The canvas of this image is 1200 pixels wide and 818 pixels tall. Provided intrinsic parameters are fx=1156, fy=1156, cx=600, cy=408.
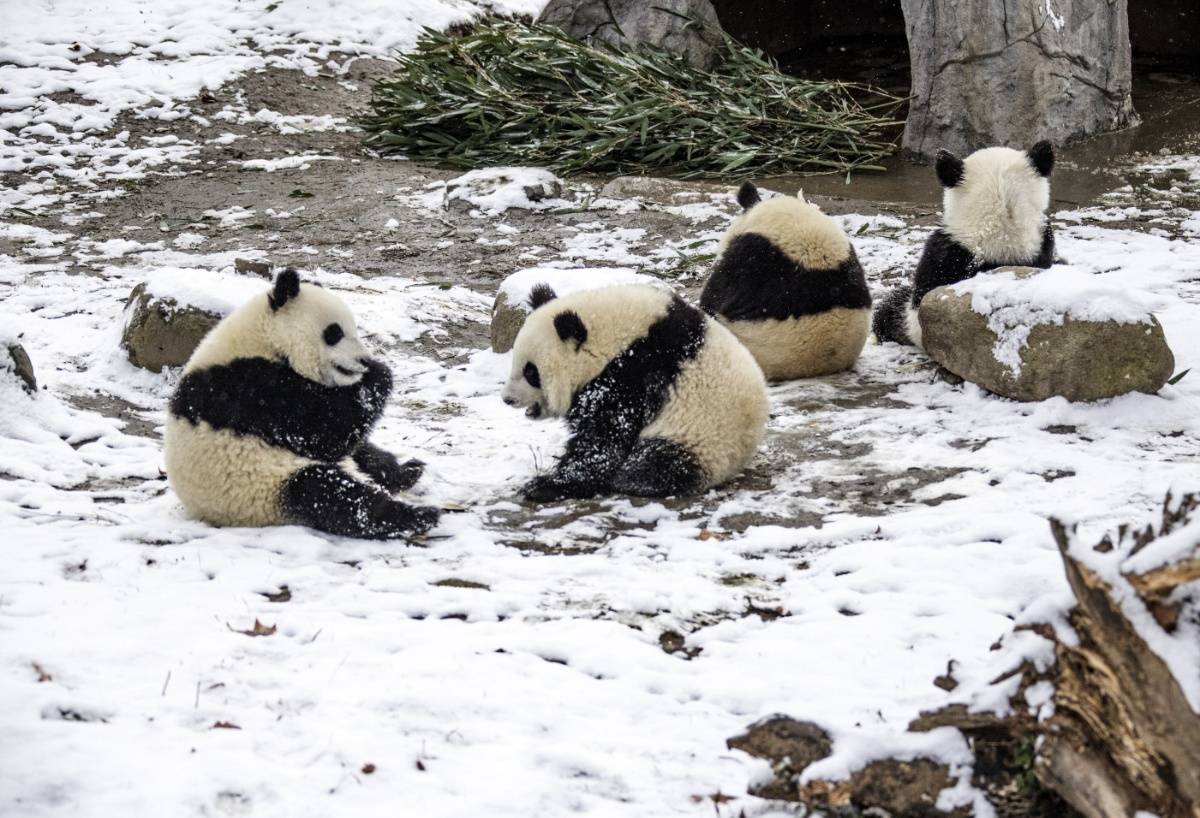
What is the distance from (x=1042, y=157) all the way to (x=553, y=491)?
305cm

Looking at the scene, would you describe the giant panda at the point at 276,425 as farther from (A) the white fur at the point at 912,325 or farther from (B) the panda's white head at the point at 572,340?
(A) the white fur at the point at 912,325

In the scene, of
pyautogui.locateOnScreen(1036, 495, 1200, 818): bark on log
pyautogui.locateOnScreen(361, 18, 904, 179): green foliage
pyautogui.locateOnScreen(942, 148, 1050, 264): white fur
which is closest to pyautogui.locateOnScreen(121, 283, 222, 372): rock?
pyautogui.locateOnScreen(942, 148, 1050, 264): white fur

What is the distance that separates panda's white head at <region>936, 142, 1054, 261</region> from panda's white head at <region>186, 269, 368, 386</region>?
3.23m

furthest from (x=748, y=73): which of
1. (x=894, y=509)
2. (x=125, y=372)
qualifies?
(x=894, y=509)

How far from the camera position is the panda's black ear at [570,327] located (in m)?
4.49

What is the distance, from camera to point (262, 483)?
4.13 m

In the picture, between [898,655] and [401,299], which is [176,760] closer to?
[898,655]

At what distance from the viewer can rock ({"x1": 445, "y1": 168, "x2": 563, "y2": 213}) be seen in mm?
9227

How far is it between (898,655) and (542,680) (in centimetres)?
96

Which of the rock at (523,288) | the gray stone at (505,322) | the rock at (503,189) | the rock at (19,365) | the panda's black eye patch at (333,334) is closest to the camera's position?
the panda's black eye patch at (333,334)

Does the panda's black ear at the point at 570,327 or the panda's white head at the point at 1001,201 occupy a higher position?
the panda's white head at the point at 1001,201

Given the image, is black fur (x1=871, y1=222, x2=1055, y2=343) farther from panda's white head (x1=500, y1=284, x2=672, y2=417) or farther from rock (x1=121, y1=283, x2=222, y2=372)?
rock (x1=121, y1=283, x2=222, y2=372)

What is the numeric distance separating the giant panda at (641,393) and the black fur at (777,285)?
1.13 metres

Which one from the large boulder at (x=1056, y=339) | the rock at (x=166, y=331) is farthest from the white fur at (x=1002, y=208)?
the rock at (x=166, y=331)
